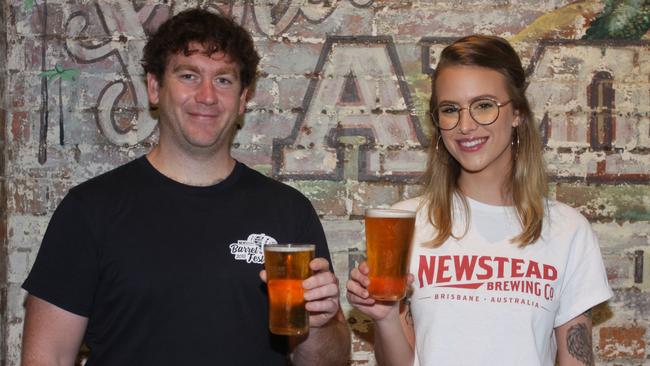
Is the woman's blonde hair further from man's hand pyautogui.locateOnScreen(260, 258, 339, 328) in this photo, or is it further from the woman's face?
man's hand pyautogui.locateOnScreen(260, 258, 339, 328)

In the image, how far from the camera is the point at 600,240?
9.73ft

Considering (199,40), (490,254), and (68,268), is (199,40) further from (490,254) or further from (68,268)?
(490,254)

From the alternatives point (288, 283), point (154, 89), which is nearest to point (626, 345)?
point (288, 283)

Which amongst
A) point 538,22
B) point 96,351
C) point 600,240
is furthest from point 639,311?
point 96,351

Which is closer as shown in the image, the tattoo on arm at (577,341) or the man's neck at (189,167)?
the tattoo on arm at (577,341)

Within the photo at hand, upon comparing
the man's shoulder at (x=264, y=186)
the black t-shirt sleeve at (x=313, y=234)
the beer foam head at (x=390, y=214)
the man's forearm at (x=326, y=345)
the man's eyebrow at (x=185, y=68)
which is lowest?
the man's forearm at (x=326, y=345)

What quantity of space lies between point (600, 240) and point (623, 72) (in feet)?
2.28

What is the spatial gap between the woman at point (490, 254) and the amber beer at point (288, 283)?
193 millimetres

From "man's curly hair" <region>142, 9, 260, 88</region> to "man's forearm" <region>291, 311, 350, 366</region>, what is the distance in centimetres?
83

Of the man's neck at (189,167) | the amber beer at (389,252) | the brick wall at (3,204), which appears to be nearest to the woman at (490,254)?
the amber beer at (389,252)

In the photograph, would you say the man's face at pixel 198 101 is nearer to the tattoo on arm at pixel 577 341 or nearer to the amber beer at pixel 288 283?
the amber beer at pixel 288 283

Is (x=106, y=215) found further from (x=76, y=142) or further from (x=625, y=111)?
(x=625, y=111)

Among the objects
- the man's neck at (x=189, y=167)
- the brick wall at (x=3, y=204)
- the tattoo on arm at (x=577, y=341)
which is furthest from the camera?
the brick wall at (x=3, y=204)

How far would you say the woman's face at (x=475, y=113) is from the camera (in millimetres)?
2119
